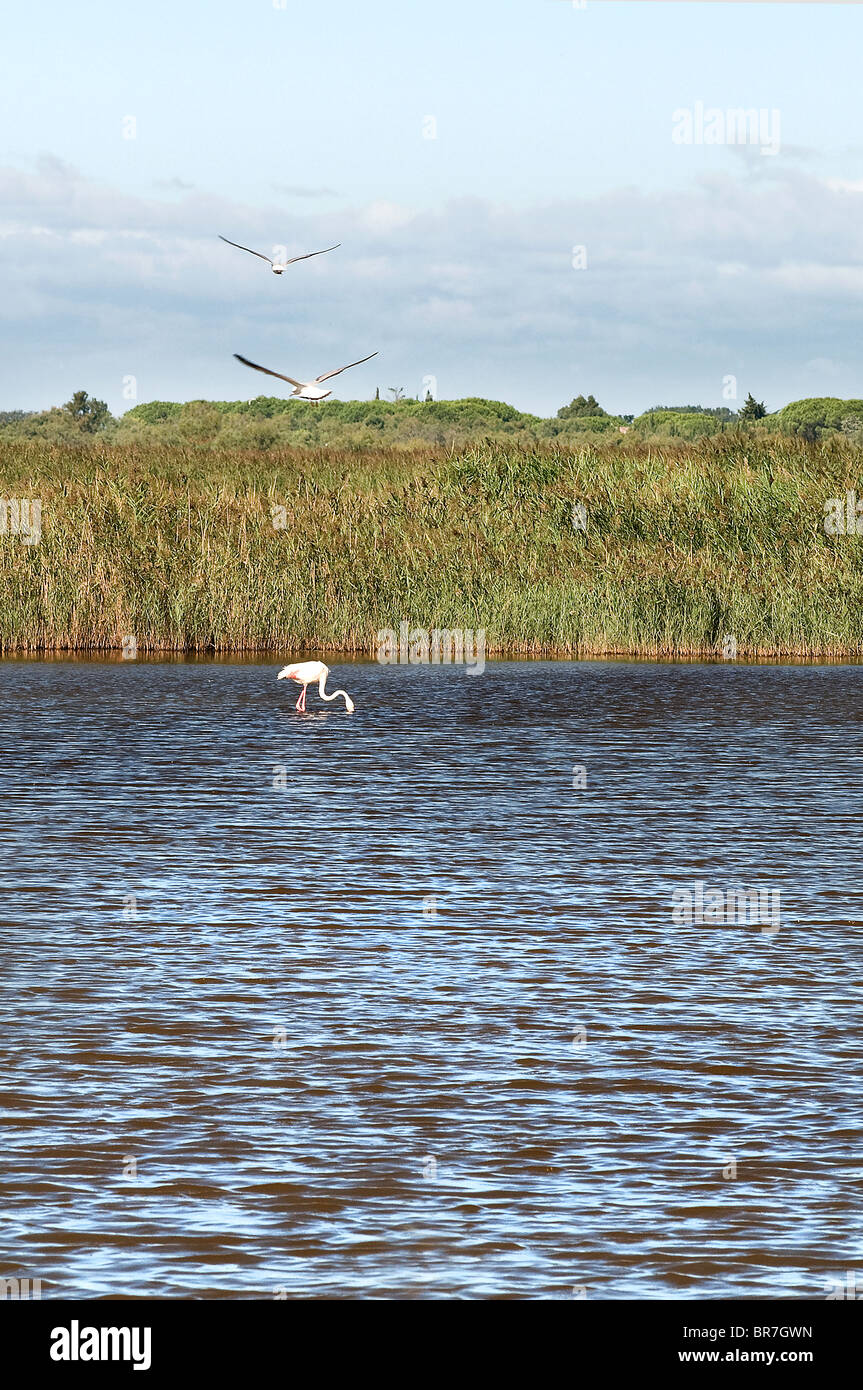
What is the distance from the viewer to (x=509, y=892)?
11.5m

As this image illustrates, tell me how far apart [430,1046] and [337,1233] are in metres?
2.12

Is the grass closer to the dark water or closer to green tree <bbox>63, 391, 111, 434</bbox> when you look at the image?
the dark water

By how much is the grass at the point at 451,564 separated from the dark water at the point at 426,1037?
14.8 m

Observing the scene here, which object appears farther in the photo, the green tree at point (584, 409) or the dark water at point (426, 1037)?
the green tree at point (584, 409)

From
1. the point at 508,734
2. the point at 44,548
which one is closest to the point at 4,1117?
the point at 508,734

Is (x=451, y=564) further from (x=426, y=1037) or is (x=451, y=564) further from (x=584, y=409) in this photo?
(x=584, y=409)

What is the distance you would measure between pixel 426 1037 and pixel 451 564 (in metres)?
24.7

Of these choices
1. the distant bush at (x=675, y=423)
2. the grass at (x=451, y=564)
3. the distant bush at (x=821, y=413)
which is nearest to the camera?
the grass at (x=451, y=564)

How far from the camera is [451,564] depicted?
32562 millimetres

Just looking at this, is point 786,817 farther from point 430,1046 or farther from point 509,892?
point 430,1046

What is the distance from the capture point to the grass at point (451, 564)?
31750mm

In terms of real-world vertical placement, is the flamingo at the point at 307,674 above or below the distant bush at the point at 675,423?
below

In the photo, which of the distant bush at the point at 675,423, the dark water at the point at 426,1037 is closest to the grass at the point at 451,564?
the dark water at the point at 426,1037

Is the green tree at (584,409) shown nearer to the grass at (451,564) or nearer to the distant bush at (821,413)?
the distant bush at (821,413)
